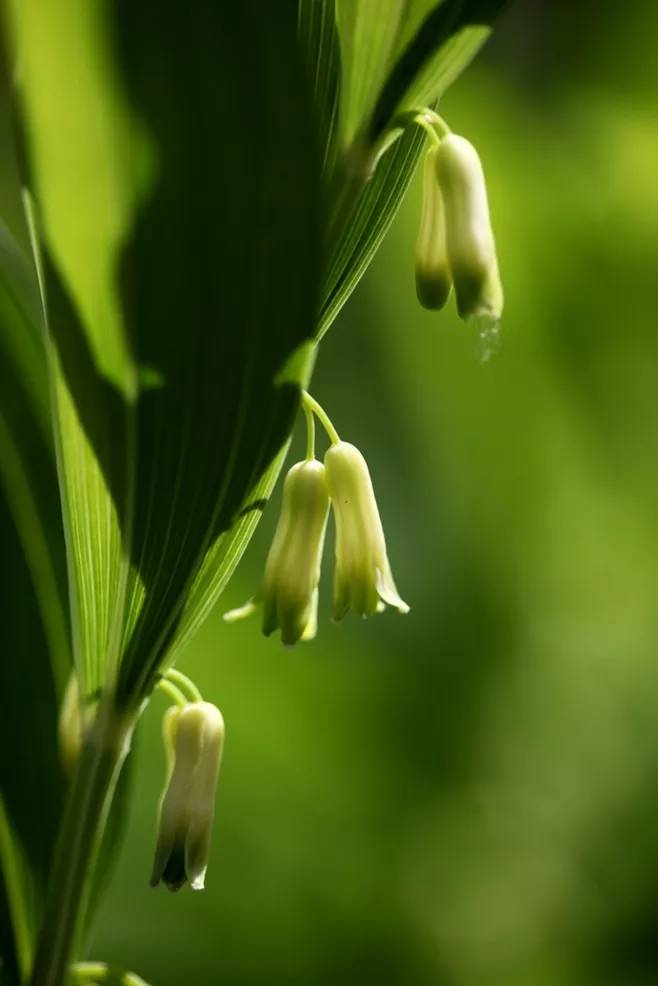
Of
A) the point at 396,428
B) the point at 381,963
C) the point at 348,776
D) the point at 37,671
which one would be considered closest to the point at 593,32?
the point at 396,428

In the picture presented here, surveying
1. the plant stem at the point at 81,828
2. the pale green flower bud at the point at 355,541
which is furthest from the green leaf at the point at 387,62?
the plant stem at the point at 81,828

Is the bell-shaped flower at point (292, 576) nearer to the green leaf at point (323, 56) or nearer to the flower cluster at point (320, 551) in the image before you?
the flower cluster at point (320, 551)

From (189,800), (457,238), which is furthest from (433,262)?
(189,800)

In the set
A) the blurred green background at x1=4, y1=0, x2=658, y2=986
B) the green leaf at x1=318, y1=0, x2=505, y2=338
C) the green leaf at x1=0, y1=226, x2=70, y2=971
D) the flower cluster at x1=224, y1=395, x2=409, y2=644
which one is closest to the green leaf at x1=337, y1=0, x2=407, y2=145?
the green leaf at x1=318, y1=0, x2=505, y2=338

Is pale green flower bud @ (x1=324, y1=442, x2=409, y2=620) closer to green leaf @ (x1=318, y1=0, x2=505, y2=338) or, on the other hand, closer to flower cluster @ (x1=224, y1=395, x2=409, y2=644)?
flower cluster @ (x1=224, y1=395, x2=409, y2=644)

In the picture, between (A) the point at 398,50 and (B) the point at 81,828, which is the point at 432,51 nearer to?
(A) the point at 398,50
